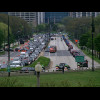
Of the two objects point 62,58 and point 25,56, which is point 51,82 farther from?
point 62,58

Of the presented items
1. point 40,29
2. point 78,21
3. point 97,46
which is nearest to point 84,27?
point 78,21

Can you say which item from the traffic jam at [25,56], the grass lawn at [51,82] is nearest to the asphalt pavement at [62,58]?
the traffic jam at [25,56]

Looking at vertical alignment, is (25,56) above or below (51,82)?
above

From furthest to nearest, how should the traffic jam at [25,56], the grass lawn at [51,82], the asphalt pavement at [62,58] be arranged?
the asphalt pavement at [62,58] < the traffic jam at [25,56] < the grass lawn at [51,82]

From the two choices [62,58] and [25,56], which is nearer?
[25,56]

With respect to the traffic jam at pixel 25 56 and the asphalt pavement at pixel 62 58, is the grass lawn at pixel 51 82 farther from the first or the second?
the asphalt pavement at pixel 62 58

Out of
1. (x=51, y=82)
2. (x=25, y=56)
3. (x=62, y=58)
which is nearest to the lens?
(x=51, y=82)

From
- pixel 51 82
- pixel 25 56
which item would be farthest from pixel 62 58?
pixel 51 82

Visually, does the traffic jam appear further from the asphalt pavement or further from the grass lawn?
the grass lawn
